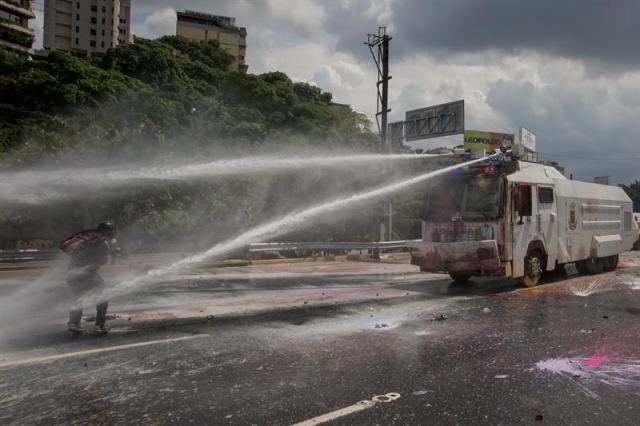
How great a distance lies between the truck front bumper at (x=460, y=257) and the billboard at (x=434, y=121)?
28571mm

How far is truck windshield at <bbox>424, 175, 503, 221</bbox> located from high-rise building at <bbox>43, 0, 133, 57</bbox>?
10470 cm

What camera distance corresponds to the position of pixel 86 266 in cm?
757

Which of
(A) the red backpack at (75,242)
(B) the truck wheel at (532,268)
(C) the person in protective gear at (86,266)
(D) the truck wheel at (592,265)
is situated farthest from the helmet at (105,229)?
(D) the truck wheel at (592,265)

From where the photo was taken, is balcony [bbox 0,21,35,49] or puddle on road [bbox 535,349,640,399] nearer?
puddle on road [bbox 535,349,640,399]

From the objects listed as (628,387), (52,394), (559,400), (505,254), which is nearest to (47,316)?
(52,394)

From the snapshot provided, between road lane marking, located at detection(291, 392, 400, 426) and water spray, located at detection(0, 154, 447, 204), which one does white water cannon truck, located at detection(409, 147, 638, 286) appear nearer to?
water spray, located at detection(0, 154, 447, 204)

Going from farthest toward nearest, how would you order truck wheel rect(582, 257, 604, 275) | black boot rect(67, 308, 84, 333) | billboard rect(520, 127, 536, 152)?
billboard rect(520, 127, 536, 152) → truck wheel rect(582, 257, 604, 275) → black boot rect(67, 308, 84, 333)

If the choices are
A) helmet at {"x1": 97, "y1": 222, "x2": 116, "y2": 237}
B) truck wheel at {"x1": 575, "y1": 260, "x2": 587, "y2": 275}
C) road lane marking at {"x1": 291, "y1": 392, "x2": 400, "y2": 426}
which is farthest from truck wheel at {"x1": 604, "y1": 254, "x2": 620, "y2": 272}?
helmet at {"x1": 97, "y1": 222, "x2": 116, "y2": 237}

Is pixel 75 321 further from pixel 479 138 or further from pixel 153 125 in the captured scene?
pixel 479 138

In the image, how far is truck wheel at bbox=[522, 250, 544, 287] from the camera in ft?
41.0

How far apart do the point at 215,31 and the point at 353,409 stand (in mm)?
118189

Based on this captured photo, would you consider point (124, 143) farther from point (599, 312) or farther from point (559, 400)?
point (559, 400)

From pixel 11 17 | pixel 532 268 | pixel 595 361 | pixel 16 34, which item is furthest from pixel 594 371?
pixel 11 17

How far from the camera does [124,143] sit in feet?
65.7
